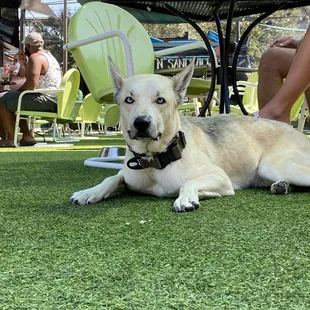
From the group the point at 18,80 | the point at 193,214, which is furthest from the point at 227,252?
the point at 18,80

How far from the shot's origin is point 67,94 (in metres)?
6.73

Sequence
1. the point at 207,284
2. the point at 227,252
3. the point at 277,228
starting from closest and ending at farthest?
the point at 207,284
the point at 227,252
the point at 277,228

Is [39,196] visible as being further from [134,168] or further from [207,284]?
[207,284]

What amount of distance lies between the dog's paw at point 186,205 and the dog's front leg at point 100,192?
385mm

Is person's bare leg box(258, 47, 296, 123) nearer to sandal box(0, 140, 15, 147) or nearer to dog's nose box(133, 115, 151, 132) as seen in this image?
dog's nose box(133, 115, 151, 132)

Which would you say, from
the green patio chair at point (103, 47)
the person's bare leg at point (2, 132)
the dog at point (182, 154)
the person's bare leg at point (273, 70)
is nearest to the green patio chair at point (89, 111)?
the person's bare leg at point (2, 132)

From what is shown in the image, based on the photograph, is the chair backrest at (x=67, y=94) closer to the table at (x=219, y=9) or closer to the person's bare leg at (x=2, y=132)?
the person's bare leg at (x=2, y=132)

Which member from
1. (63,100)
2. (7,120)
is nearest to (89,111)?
(63,100)

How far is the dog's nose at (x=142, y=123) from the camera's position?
1.90m

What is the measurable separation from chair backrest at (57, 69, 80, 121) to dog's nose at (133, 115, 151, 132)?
15.8 ft

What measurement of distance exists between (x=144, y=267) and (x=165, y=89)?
46.0 inches

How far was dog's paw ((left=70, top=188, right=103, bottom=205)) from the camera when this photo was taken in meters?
1.91

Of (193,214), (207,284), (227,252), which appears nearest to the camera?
(207,284)

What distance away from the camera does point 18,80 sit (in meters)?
7.45
